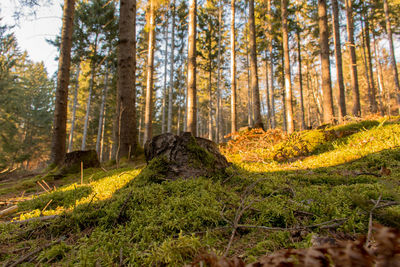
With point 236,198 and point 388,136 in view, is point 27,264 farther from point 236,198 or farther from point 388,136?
point 388,136

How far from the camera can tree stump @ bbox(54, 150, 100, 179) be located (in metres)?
5.26

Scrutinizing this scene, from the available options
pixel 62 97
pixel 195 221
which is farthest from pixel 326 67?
pixel 62 97

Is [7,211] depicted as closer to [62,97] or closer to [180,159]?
[180,159]

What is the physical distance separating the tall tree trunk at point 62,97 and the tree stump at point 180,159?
Result: 17.5 feet

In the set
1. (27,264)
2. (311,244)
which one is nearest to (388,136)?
(311,244)

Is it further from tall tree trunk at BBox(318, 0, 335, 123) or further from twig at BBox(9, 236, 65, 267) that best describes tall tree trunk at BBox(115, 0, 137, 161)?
tall tree trunk at BBox(318, 0, 335, 123)

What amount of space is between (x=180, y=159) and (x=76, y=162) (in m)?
4.33

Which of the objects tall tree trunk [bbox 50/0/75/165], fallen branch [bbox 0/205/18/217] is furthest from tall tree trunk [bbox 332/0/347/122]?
tall tree trunk [bbox 50/0/75/165]

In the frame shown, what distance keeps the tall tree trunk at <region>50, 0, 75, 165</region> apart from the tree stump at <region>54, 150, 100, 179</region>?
4.45 feet

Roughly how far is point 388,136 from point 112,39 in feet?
66.4

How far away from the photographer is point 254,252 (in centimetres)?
114

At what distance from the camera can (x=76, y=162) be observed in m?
5.50

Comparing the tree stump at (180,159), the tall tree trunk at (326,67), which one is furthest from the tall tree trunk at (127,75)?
the tall tree trunk at (326,67)

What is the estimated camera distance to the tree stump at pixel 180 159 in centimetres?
261
